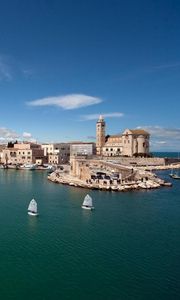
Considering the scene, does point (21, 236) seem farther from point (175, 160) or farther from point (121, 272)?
point (175, 160)

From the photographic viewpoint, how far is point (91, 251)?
44.2 feet

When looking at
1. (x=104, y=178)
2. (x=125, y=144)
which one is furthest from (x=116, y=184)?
(x=125, y=144)

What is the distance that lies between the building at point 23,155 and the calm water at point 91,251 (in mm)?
36726

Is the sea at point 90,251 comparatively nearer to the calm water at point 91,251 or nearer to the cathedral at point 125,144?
the calm water at point 91,251

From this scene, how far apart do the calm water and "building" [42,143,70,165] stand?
3678 centimetres

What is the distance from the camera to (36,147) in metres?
63.4

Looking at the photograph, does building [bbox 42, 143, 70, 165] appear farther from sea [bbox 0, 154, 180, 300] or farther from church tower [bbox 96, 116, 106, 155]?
sea [bbox 0, 154, 180, 300]

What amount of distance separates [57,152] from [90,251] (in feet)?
157

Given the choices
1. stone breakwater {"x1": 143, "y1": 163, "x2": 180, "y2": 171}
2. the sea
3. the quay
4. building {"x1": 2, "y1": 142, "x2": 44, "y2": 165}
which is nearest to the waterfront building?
building {"x1": 2, "y1": 142, "x2": 44, "y2": 165}

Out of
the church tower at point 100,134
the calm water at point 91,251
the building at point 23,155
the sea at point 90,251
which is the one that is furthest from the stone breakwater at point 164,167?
the calm water at point 91,251

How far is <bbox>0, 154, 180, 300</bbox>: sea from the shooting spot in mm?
10211

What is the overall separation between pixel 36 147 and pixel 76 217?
45.3 m

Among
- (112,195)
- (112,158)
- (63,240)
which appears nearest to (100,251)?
(63,240)

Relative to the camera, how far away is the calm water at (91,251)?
10234 millimetres
